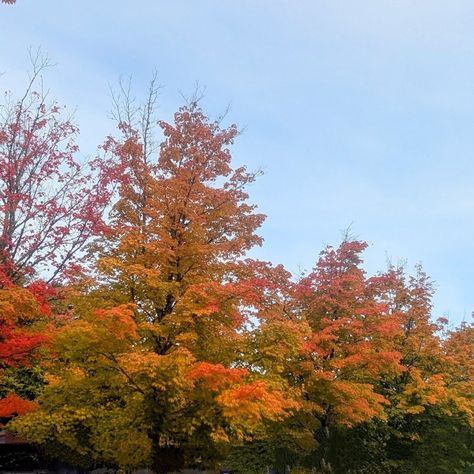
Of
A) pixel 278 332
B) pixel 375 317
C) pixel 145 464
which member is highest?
pixel 375 317

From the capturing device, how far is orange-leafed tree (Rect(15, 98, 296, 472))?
1345 cm

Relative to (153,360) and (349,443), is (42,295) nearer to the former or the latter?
(153,360)

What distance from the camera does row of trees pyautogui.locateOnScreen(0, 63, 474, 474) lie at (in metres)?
13.9

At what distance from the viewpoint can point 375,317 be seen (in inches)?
884

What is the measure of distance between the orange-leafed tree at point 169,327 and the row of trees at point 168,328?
0.18ft

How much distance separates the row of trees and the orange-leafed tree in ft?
0.18

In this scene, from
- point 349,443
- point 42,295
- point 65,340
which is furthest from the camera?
point 349,443

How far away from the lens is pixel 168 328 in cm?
1494

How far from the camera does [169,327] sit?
1490 centimetres

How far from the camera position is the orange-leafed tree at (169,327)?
1345cm

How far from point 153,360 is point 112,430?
13.0 feet

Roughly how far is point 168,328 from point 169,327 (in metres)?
0.06

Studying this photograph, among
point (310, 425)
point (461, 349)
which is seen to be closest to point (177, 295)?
point (310, 425)

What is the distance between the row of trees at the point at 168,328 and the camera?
45.7 feet
